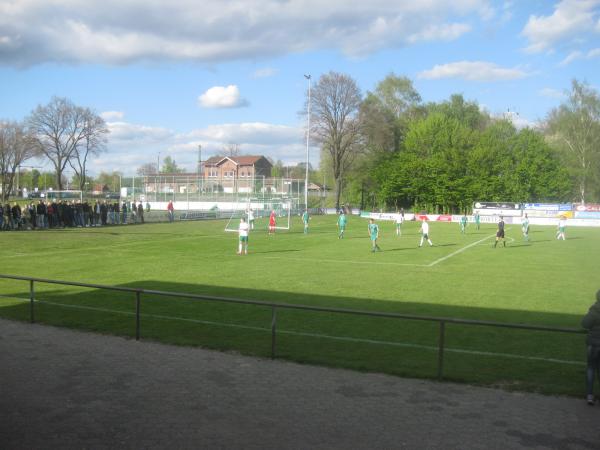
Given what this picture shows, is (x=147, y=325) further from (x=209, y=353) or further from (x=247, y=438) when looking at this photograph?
(x=247, y=438)

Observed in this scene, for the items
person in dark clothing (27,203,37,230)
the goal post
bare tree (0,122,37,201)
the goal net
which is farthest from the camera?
bare tree (0,122,37,201)

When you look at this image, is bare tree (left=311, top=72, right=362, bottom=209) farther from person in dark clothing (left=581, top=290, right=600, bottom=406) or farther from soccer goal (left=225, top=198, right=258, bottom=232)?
person in dark clothing (left=581, top=290, right=600, bottom=406)

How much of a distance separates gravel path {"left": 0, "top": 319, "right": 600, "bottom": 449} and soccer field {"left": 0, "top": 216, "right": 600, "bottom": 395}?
2.70 feet

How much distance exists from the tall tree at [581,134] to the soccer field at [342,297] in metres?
47.6

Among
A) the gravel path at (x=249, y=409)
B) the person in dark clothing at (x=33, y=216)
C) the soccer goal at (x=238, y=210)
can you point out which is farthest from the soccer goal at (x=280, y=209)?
the gravel path at (x=249, y=409)

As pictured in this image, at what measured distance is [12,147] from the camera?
68188 mm

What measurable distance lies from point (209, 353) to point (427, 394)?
3.56m

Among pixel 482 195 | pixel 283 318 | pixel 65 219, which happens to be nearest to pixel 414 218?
pixel 482 195

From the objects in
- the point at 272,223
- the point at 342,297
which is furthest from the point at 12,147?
the point at 342,297

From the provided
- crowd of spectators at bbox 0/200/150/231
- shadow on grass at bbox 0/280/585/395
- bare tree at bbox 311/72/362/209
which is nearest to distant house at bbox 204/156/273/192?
bare tree at bbox 311/72/362/209

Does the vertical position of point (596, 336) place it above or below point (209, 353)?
above

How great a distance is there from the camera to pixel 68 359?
8.26m

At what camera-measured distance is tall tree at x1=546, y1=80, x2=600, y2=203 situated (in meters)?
69.7

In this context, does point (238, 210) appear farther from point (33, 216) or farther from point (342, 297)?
point (342, 297)
